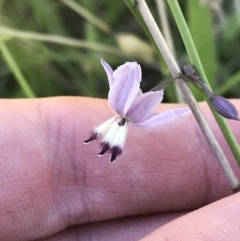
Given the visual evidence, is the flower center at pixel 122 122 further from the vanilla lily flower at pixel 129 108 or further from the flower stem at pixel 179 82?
the flower stem at pixel 179 82

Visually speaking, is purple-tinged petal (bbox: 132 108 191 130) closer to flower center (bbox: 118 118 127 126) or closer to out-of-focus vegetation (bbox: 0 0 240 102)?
flower center (bbox: 118 118 127 126)

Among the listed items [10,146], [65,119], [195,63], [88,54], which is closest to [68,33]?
[88,54]

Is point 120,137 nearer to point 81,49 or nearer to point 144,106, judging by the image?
point 144,106

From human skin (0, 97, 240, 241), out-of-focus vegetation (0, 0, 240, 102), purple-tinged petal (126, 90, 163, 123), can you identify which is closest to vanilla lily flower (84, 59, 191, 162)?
purple-tinged petal (126, 90, 163, 123)

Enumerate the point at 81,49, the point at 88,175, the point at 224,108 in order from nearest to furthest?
1. the point at 224,108
2. the point at 88,175
3. the point at 81,49

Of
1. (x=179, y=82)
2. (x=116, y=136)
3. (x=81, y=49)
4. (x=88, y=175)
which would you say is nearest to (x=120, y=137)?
(x=116, y=136)

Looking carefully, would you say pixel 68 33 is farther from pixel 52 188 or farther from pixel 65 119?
pixel 52 188
